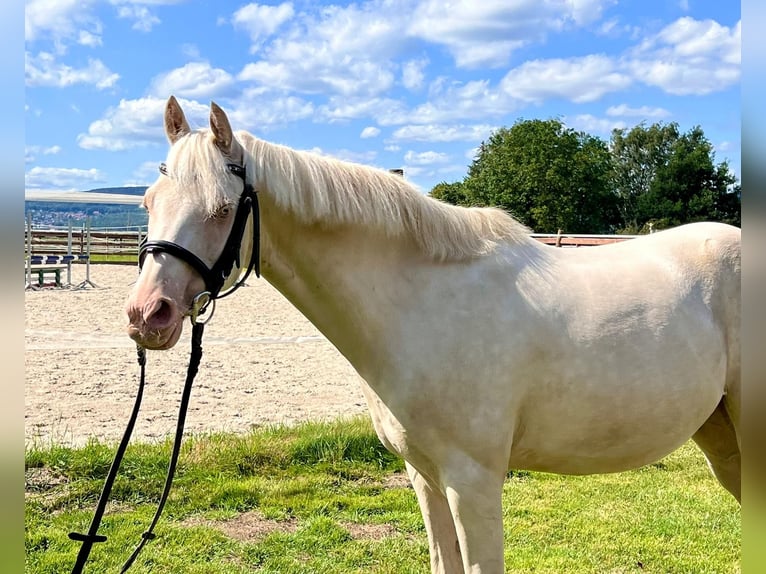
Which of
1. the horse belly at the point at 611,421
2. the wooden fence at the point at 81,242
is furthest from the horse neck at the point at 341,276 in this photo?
the wooden fence at the point at 81,242

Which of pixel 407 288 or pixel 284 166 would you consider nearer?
pixel 284 166

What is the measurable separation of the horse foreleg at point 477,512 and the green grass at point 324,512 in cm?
148

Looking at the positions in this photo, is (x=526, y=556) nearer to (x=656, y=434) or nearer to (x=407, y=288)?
(x=656, y=434)

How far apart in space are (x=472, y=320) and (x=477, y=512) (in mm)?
692

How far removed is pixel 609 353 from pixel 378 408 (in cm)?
92

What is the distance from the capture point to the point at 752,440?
64 centimetres

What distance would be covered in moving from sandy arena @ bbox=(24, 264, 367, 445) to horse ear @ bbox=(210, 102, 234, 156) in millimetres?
1471

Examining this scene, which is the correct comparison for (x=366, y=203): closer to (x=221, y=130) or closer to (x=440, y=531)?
(x=221, y=130)

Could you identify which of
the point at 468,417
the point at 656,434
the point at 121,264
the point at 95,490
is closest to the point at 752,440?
the point at 468,417

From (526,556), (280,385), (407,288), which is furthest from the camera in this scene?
(280,385)

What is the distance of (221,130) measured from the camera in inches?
78.9

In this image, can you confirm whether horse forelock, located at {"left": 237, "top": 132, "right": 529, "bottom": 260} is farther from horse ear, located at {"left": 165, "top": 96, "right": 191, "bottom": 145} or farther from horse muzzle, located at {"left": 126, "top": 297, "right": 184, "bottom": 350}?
horse muzzle, located at {"left": 126, "top": 297, "right": 184, "bottom": 350}

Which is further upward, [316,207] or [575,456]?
[316,207]

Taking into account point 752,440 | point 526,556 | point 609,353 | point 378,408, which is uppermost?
point 752,440
